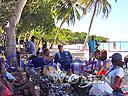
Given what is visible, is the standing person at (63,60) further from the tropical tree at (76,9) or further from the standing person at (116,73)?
the tropical tree at (76,9)

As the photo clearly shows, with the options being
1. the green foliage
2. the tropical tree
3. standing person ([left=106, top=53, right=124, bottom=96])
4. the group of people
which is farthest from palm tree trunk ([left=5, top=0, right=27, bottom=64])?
the tropical tree

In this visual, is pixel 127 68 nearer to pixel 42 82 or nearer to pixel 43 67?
pixel 43 67

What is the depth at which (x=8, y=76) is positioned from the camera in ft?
29.2

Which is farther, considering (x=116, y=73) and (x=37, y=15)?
(x=37, y=15)


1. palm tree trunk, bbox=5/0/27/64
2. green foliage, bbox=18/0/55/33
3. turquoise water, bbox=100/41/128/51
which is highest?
green foliage, bbox=18/0/55/33

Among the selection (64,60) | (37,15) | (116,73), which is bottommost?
(64,60)

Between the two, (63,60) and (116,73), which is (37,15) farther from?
(116,73)

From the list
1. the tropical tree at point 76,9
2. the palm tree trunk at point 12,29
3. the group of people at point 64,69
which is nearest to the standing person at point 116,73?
the group of people at point 64,69

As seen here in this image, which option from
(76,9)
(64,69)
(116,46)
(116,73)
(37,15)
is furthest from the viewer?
(76,9)

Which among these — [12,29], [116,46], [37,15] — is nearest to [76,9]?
[116,46]

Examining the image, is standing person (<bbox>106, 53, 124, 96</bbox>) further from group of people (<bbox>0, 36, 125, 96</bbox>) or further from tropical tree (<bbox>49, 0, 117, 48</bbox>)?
tropical tree (<bbox>49, 0, 117, 48</bbox>)

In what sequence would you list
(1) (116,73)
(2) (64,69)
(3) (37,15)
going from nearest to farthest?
(1) (116,73) → (2) (64,69) → (3) (37,15)

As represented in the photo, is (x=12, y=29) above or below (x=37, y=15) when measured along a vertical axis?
below

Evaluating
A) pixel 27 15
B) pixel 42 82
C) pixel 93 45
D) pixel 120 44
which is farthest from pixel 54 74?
pixel 120 44
